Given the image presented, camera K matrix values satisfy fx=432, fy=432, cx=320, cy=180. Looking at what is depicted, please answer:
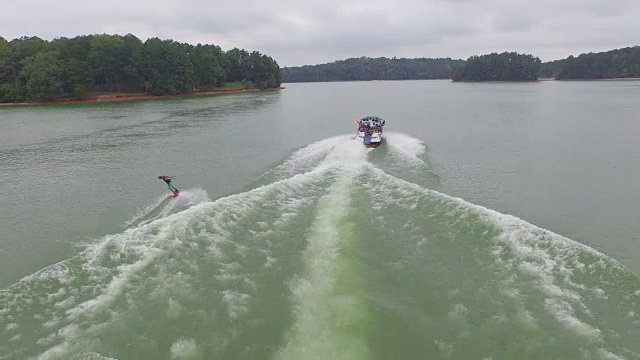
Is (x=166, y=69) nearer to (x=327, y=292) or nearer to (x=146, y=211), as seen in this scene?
(x=146, y=211)

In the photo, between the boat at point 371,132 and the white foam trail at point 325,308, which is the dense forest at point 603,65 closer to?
the boat at point 371,132

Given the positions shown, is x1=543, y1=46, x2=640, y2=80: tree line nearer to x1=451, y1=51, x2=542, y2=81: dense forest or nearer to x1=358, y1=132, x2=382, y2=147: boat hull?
x1=451, y1=51, x2=542, y2=81: dense forest

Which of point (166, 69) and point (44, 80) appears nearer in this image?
point (44, 80)

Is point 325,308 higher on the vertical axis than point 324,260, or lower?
lower

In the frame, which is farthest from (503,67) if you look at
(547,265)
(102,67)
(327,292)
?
(327,292)

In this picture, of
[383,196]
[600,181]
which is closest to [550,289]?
[383,196]

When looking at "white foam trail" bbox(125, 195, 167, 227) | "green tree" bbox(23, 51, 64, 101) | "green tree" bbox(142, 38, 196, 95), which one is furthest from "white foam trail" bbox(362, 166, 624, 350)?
"green tree" bbox(142, 38, 196, 95)

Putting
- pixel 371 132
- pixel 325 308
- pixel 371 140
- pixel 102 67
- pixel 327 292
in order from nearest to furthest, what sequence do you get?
pixel 325 308 → pixel 327 292 → pixel 371 140 → pixel 371 132 → pixel 102 67

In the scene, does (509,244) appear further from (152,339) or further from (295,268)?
(152,339)
